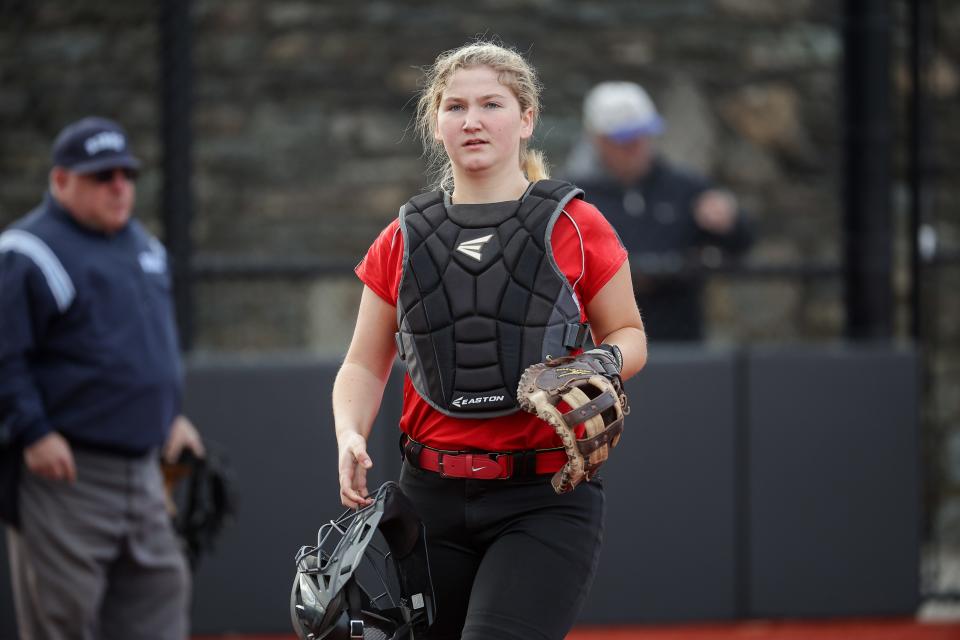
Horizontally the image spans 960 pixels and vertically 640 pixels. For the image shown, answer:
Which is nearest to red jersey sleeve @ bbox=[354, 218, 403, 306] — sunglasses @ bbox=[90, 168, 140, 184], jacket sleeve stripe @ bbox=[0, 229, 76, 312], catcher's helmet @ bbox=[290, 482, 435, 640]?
catcher's helmet @ bbox=[290, 482, 435, 640]

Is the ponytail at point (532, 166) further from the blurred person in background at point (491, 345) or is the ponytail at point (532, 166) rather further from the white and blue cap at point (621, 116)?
the white and blue cap at point (621, 116)

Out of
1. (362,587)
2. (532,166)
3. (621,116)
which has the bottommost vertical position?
(362,587)

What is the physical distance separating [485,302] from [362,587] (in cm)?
71

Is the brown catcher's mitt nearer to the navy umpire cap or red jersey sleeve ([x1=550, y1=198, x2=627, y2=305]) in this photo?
red jersey sleeve ([x1=550, y1=198, x2=627, y2=305])

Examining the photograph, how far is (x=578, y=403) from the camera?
294cm

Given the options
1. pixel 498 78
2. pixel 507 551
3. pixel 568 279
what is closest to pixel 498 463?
pixel 507 551

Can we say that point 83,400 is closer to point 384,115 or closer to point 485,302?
point 485,302

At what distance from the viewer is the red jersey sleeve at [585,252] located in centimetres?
325

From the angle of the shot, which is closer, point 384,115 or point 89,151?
point 89,151

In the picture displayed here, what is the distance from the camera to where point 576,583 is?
10.6ft

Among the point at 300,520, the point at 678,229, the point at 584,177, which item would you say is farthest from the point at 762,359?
the point at 300,520

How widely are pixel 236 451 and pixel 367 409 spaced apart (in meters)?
3.33

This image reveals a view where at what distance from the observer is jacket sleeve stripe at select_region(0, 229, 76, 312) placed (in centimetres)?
504

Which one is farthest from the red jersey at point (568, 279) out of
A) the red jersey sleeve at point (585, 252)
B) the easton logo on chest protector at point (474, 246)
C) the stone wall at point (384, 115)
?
the stone wall at point (384, 115)
